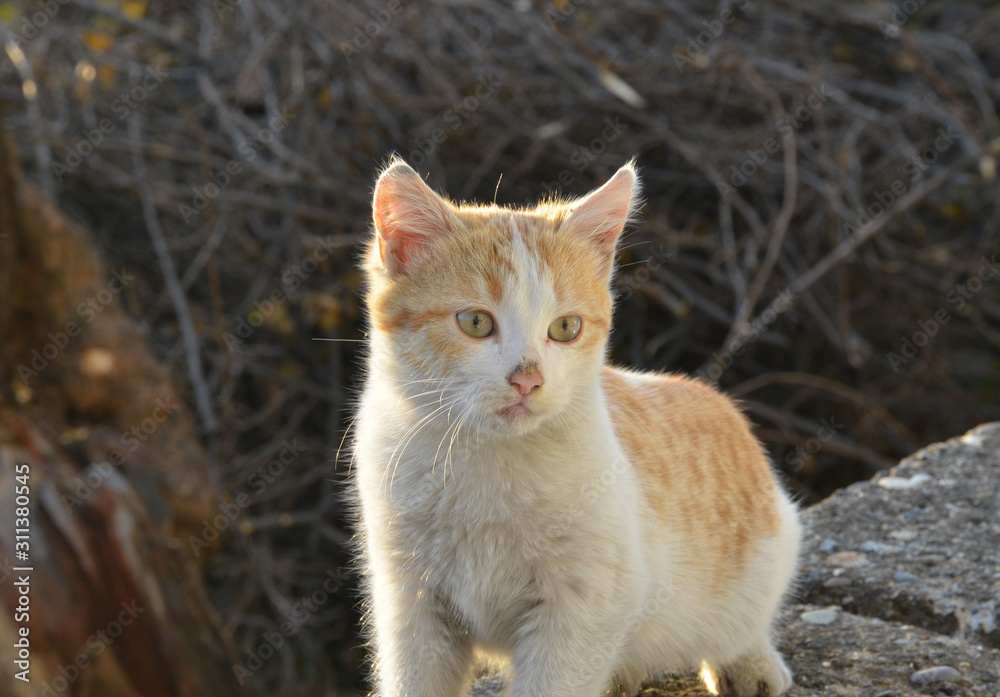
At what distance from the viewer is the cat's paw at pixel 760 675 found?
210 cm

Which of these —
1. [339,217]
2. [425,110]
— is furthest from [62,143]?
[425,110]

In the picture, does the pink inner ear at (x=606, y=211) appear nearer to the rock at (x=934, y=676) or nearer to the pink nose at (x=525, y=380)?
the pink nose at (x=525, y=380)

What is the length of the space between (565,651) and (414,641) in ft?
1.02

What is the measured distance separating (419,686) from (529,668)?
0.24m

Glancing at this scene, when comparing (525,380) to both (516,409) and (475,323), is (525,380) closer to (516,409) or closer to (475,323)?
(516,409)

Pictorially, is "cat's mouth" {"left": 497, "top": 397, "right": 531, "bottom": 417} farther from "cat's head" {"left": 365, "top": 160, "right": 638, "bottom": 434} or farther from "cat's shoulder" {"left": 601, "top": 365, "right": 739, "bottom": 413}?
"cat's shoulder" {"left": 601, "top": 365, "right": 739, "bottom": 413}

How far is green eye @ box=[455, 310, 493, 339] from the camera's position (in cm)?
184

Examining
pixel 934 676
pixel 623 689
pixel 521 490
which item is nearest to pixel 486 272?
pixel 521 490

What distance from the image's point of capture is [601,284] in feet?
6.75

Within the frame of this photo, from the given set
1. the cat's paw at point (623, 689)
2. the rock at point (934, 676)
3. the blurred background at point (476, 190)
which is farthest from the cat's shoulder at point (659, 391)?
the blurred background at point (476, 190)

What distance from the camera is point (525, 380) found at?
172 cm

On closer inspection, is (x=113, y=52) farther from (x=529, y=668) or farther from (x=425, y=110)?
(x=529, y=668)

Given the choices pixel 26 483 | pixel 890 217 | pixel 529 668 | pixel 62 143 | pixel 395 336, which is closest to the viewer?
pixel 529 668

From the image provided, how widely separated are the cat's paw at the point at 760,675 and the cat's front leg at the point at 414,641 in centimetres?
67
